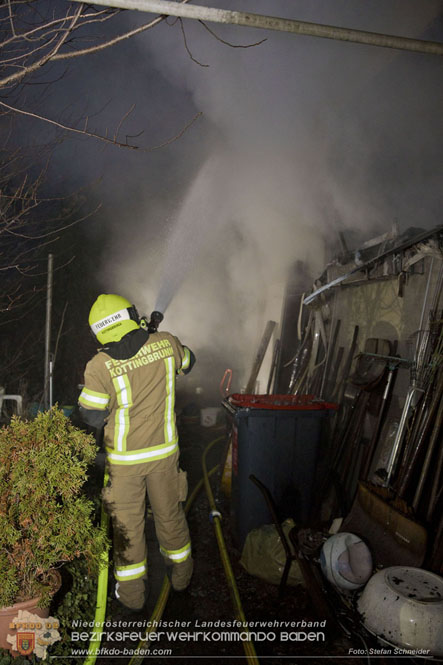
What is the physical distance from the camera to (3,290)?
6789 millimetres

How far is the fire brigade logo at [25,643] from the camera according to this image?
2014 millimetres

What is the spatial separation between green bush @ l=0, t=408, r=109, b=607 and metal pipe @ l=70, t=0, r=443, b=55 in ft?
7.64

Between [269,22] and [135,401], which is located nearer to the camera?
[269,22]

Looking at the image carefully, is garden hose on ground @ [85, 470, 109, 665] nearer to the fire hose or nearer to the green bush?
the fire hose

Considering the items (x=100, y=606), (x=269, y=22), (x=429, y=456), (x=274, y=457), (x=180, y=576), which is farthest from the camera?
(x=274, y=457)

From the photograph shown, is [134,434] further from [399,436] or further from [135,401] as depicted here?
[399,436]

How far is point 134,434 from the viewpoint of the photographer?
2975 millimetres

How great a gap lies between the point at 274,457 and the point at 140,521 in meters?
1.48

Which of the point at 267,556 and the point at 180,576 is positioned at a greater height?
the point at 267,556

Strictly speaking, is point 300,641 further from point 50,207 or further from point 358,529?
point 50,207

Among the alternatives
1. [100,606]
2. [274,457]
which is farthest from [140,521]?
[274,457]

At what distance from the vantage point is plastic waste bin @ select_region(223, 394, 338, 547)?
3.73 metres

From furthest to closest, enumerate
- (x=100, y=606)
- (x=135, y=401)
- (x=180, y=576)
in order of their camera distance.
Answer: (x=180, y=576) < (x=135, y=401) < (x=100, y=606)

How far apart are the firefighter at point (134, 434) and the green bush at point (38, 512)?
65 cm
